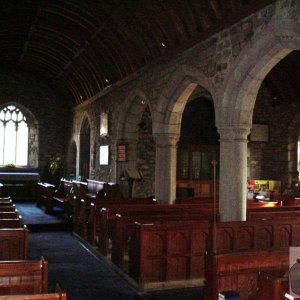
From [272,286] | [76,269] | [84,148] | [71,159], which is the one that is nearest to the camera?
[272,286]

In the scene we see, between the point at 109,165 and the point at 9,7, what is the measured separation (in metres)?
5.43

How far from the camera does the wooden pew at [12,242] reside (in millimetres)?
5047

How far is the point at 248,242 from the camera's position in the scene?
6137mm

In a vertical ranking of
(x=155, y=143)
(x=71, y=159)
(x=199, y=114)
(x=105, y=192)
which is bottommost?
(x=105, y=192)

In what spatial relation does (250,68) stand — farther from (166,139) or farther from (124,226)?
(166,139)

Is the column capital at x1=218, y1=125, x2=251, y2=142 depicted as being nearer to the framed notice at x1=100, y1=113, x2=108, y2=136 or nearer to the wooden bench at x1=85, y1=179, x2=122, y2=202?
the wooden bench at x1=85, y1=179, x2=122, y2=202

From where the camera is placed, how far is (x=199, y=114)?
50.8ft

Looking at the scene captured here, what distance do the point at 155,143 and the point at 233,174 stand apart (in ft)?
14.3

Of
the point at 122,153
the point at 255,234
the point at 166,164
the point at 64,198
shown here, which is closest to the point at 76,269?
the point at 255,234

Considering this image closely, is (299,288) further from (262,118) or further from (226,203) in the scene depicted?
(262,118)

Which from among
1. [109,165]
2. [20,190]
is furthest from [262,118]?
[20,190]

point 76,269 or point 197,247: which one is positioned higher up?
point 197,247

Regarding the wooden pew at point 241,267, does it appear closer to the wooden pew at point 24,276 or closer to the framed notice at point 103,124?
the wooden pew at point 24,276

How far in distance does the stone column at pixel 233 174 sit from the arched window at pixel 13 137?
1349 cm
